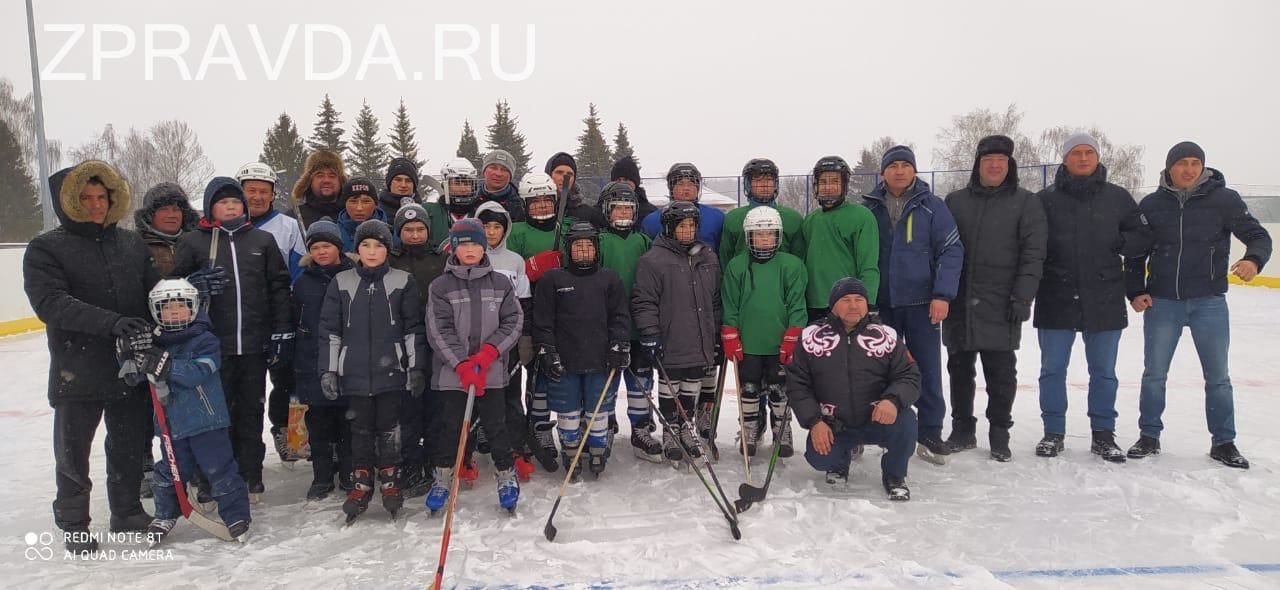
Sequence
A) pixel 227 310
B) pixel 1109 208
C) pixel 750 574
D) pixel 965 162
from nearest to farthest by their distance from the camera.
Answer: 1. pixel 750 574
2. pixel 227 310
3. pixel 1109 208
4. pixel 965 162

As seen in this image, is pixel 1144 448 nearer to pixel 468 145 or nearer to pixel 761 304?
pixel 761 304

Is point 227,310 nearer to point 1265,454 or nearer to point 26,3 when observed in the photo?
point 1265,454

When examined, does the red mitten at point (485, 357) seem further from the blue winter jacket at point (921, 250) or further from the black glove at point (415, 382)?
the blue winter jacket at point (921, 250)

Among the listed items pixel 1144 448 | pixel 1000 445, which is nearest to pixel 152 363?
pixel 1000 445

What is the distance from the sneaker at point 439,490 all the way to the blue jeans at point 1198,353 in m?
4.24

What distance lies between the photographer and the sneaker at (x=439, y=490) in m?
3.68

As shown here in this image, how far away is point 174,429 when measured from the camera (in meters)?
3.34

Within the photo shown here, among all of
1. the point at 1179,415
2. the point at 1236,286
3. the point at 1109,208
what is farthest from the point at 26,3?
the point at 1236,286

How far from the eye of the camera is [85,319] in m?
3.16

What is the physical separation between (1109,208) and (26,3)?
17.9 m

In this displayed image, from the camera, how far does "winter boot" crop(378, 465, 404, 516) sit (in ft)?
11.9

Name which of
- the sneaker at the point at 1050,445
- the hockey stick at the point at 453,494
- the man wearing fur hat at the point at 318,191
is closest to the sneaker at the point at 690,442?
the hockey stick at the point at 453,494

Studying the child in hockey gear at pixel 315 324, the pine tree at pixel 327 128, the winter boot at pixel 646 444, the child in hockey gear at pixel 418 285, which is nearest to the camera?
the child in hockey gear at pixel 315 324

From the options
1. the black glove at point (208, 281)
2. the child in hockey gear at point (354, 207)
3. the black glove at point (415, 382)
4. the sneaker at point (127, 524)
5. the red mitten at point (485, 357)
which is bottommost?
the sneaker at point (127, 524)
